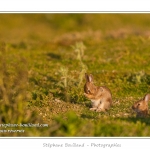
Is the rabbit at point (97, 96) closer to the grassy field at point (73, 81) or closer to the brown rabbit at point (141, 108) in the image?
the grassy field at point (73, 81)

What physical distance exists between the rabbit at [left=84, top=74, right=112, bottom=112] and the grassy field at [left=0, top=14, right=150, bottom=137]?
8.3 inches

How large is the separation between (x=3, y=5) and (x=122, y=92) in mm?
4662

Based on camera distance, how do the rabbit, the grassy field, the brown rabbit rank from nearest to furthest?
the grassy field
the brown rabbit
the rabbit

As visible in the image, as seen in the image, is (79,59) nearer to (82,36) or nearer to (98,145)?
(82,36)

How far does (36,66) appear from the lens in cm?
1980

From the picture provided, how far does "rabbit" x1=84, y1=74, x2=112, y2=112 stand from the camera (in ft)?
48.6

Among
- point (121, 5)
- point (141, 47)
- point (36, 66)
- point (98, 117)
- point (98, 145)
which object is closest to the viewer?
point (98, 145)

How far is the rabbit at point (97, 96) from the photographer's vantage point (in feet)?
48.6

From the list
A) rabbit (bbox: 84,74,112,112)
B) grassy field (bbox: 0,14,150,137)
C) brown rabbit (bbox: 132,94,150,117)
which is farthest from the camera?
rabbit (bbox: 84,74,112,112)

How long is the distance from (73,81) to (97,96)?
9.06 ft

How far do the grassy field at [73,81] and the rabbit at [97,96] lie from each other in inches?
8.3

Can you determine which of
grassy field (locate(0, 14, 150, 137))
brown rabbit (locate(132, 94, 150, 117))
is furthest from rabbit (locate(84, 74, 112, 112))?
brown rabbit (locate(132, 94, 150, 117))

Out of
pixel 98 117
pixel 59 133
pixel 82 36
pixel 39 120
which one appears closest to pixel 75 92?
pixel 98 117

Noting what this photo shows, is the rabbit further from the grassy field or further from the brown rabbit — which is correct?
the brown rabbit
